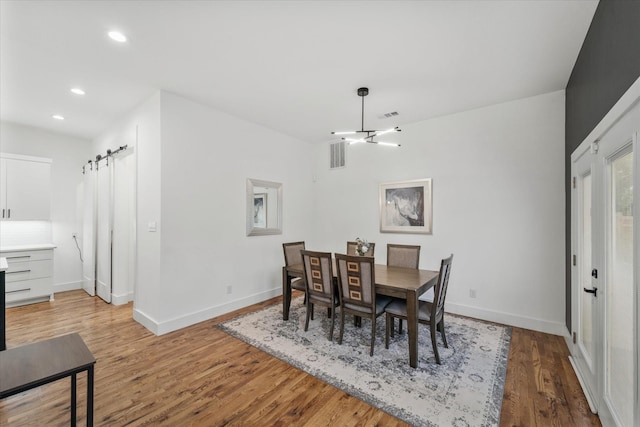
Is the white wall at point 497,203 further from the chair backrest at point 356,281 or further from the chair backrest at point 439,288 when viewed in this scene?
the chair backrest at point 356,281

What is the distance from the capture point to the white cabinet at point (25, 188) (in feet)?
14.1

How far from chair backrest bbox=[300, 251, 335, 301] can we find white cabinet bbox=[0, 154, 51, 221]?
16.0 feet

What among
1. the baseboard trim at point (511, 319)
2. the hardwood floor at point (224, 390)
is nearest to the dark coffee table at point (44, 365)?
the hardwood floor at point (224, 390)

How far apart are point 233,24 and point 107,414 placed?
305 centimetres

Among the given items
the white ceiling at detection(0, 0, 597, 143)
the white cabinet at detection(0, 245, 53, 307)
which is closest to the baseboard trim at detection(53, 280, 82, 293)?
the white cabinet at detection(0, 245, 53, 307)

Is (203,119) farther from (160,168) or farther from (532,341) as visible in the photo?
(532,341)

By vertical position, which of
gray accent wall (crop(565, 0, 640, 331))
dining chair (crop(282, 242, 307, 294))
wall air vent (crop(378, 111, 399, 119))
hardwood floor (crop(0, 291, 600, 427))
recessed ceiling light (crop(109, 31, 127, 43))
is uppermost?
recessed ceiling light (crop(109, 31, 127, 43))

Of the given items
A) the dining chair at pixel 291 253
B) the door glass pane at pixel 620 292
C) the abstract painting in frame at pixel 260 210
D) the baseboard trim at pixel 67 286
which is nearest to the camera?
the door glass pane at pixel 620 292

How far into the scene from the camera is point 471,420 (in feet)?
6.04

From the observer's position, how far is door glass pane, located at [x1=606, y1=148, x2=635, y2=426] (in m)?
1.48

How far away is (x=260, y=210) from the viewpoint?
4.50m

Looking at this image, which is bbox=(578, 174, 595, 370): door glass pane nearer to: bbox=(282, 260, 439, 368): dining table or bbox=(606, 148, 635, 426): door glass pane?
bbox=(606, 148, 635, 426): door glass pane

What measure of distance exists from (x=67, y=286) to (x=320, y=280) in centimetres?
521

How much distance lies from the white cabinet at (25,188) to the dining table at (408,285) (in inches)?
180
